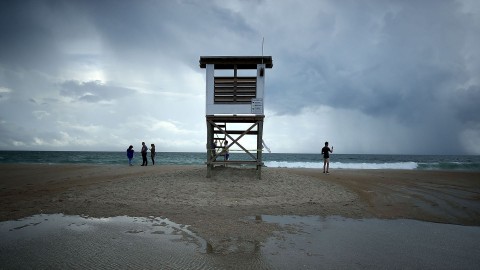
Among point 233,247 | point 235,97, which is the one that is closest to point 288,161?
point 235,97

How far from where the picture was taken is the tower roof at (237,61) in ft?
43.9


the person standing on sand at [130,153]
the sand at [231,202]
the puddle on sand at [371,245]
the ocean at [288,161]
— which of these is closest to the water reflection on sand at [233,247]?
the puddle on sand at [371,245]

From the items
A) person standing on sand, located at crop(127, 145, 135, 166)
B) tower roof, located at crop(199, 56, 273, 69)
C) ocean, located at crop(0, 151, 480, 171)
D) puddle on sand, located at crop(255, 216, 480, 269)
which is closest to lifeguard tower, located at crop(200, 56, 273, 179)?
tower roof, located at crop(199, 56, 273, 69)

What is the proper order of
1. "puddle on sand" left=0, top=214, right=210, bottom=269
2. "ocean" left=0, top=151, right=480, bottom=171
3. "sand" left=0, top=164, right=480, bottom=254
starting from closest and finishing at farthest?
"puddle on sand" left=0, top=214, right=210, bottom=269 < "sand" left=0, top=164, right=480, bottom=254 < "ocean" left=0, top=151, right=480, bottom=171

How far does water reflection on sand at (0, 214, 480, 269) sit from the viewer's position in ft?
13.3

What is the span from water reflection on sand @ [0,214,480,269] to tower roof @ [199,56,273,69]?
30.4ft

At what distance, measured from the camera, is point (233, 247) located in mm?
4723

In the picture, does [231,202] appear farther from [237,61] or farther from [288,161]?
[288,161]

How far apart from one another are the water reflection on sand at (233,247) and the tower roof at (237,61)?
9.27m

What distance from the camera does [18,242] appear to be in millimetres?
4930

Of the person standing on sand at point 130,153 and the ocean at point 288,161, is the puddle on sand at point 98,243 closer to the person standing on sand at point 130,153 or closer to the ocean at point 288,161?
the person standing on sand at point 130,153

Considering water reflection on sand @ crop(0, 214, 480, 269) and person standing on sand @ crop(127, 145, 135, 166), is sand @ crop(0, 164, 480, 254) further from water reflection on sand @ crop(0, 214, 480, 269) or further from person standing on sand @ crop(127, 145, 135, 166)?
person standing on sand @ crop(127, 145, 135, 166)

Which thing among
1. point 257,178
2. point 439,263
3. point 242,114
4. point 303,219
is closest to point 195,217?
point 303,219

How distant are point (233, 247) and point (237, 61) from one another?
10.8 meters
